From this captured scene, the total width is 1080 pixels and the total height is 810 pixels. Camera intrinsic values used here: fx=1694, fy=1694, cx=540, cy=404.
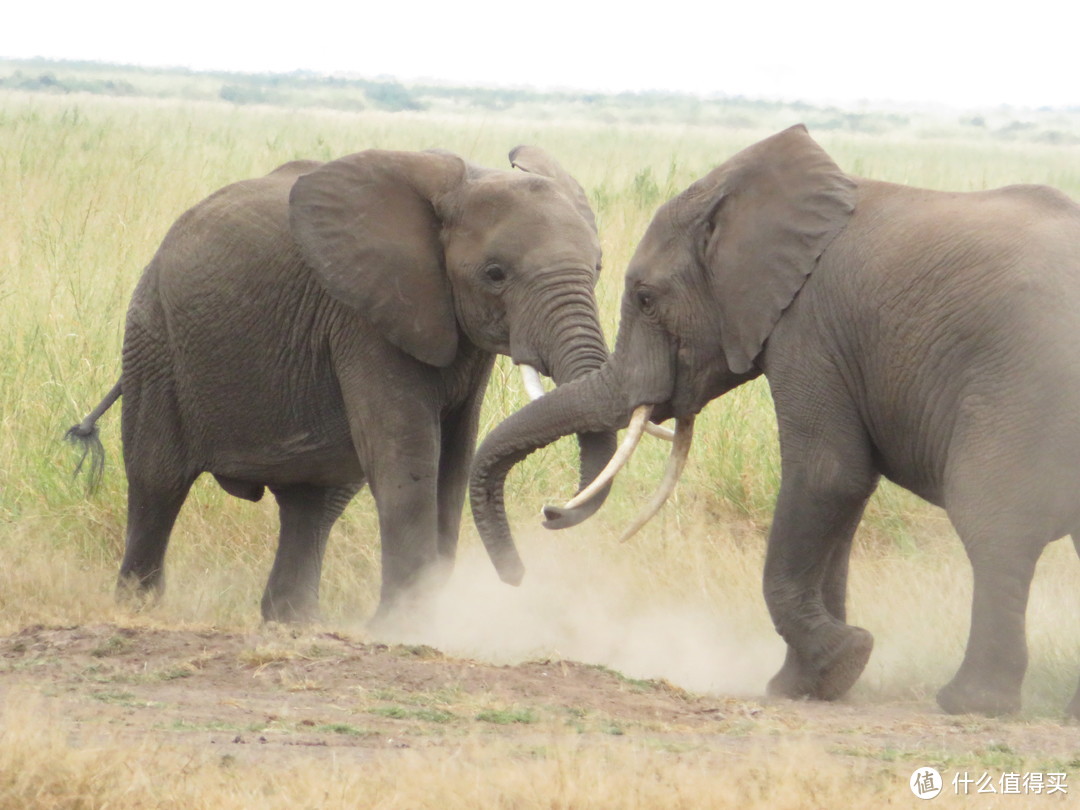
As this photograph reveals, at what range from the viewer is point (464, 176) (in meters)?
6.25

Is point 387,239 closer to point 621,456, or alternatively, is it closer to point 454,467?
point 454,467

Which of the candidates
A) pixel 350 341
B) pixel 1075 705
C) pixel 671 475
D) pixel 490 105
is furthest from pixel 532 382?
pixel 490 105

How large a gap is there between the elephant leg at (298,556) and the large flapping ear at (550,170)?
1571 mm

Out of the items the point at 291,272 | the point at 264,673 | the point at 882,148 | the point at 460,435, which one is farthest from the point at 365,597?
the point at 882,148

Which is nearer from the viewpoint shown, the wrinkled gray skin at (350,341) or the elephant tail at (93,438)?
the wrinkled gray skin at (350,341)

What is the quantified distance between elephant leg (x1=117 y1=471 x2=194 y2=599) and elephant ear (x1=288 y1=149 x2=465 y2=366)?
4.05 feet

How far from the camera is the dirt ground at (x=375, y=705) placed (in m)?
4.24

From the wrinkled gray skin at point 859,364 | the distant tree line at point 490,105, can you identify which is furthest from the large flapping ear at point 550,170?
the distant tree line at point 490,105

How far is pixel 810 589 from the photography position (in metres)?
5.46

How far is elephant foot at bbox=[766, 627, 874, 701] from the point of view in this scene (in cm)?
546

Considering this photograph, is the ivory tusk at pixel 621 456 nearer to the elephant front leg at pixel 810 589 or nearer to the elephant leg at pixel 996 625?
the elephant front leg at pixel 810 589

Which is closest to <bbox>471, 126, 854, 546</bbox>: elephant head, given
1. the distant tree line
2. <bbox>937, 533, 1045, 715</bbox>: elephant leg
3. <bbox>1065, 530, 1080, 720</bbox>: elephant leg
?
<bbox>937, 533, 1045, 715</bbox>: elephant leg

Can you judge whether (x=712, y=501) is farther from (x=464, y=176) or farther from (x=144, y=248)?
(x=144, y=248)

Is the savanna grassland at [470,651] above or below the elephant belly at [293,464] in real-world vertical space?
below
